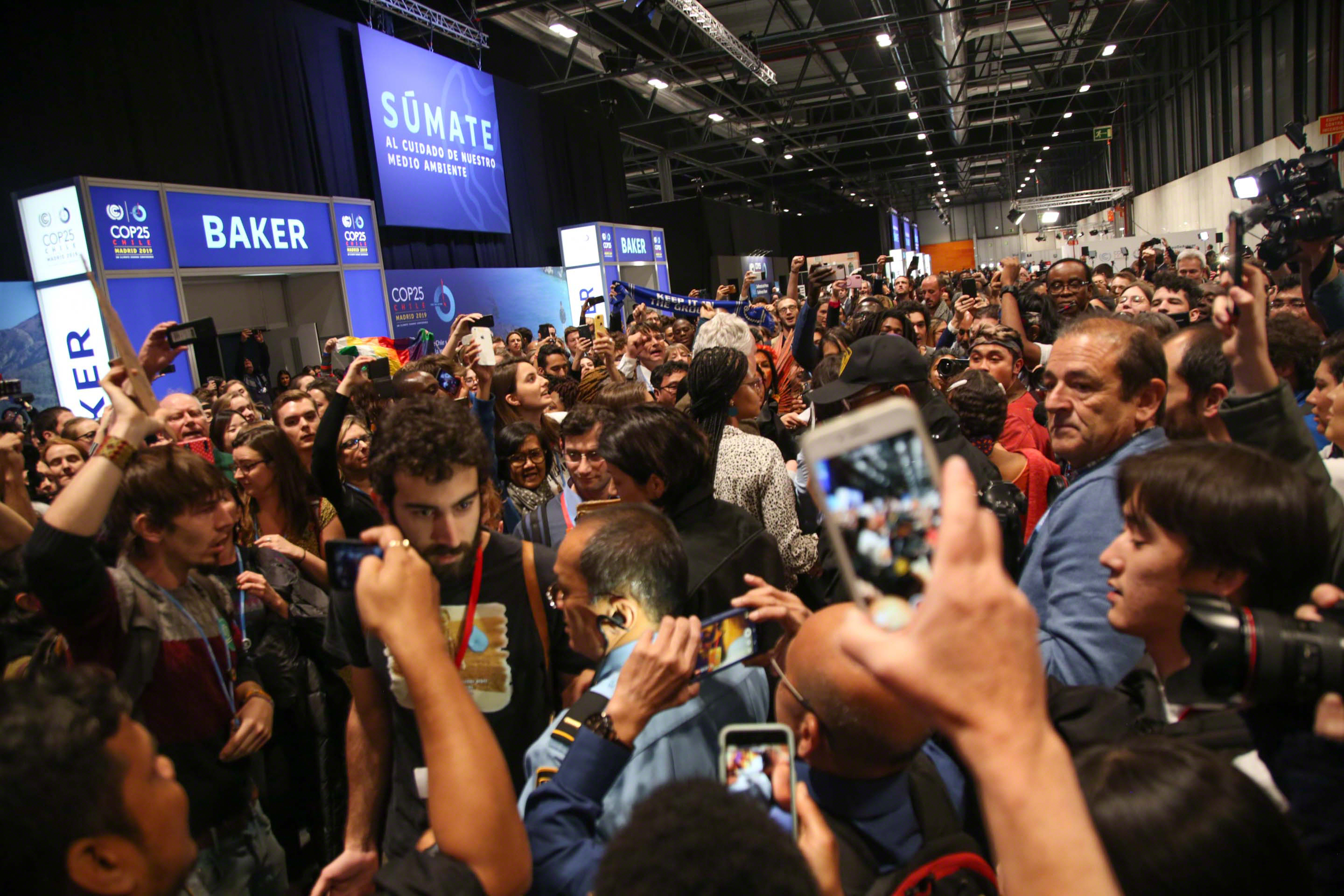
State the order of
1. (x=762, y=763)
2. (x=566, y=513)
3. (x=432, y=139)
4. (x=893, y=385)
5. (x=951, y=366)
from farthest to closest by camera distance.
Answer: (x=432, y=139) → (x=951, y=366) → (x=566, y=513) → (x=893, y=385) → (x=762, y=763)

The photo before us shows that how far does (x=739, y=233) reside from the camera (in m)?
26.9

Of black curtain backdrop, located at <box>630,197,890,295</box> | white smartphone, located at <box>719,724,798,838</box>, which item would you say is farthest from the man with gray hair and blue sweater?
black curtain backdrop, located at <box>630,197,890,295</box>

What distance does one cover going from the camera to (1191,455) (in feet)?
3.83

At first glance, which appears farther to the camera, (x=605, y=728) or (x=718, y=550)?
(x=718, y=550)

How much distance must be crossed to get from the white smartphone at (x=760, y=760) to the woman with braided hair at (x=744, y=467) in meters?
1.59

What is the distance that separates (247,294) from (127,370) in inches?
359

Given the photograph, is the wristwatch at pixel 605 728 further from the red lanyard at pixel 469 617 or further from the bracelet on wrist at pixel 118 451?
the bracelet on wrist at pixel 118 451

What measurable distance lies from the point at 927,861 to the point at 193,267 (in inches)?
330

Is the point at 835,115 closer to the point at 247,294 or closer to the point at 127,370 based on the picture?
the point at 247,294

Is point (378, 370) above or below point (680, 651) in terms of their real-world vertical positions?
above

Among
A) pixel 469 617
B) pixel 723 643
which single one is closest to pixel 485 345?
pixel 469 617

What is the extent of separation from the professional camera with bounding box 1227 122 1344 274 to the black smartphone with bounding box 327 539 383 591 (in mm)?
3278

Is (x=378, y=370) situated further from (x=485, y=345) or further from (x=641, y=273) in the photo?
(x=641, y=273)

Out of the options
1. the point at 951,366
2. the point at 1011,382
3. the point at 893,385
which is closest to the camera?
the point at 893,385
